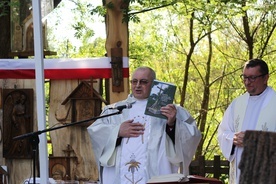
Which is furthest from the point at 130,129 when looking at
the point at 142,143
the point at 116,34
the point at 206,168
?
the point at 206,168

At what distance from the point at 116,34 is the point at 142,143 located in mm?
2042

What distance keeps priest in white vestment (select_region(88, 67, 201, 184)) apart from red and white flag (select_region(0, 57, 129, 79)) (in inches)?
72.0

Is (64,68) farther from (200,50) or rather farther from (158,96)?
(200,50)

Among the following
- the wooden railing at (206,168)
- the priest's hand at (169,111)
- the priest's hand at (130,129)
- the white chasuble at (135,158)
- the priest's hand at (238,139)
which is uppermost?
the priest's hand at (169,111)

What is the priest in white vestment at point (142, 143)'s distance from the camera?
642 centimetres

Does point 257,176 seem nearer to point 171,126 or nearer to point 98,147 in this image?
point 171,126

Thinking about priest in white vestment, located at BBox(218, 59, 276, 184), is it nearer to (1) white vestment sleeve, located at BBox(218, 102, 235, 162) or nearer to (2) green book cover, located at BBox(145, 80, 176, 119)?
(1) white vestment sleeve, located at BBox(218, 102, 235, 162)

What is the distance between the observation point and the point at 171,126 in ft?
20.8

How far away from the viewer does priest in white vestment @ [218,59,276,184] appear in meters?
6.41

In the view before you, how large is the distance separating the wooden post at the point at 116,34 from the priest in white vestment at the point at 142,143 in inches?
66.9

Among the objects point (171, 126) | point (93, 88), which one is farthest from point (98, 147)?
point (93, 88)

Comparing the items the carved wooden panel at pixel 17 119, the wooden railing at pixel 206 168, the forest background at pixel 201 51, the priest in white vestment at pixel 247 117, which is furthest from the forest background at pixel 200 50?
the priest in white vestment at pixel 247 117

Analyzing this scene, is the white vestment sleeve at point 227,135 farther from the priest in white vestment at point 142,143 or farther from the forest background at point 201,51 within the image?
the forest background at point 201,51

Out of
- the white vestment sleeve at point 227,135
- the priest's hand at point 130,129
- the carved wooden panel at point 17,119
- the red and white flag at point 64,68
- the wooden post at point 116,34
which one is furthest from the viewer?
the carved wooden panel at point 17,119
